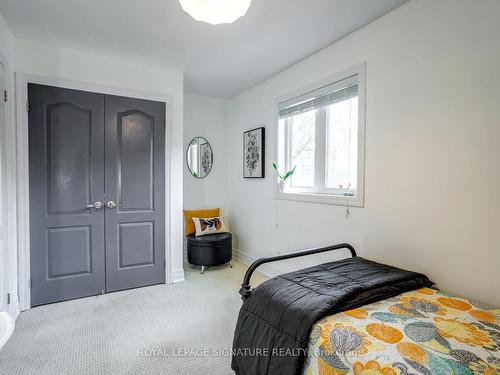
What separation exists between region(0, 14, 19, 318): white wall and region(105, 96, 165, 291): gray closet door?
0.76 meters

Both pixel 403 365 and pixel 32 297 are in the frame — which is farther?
pixel 32 297

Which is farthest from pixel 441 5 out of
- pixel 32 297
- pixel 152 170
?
pixel 32 297

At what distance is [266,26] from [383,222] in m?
1.82

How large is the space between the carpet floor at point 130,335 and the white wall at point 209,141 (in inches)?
62.4

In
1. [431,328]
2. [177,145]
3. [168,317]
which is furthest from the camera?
→ [177,145]

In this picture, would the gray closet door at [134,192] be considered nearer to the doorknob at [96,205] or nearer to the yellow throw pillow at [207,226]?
the doorknob at [96,205]

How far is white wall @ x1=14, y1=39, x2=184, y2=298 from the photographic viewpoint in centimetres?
269

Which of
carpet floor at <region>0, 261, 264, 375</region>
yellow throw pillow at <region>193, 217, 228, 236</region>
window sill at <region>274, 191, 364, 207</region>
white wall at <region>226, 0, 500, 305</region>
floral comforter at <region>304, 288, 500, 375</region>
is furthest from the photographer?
yellow throw pillow at <region>193, 217, 228, 236</region>

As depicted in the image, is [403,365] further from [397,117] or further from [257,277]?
[257,277]

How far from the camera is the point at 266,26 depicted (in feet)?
7.67

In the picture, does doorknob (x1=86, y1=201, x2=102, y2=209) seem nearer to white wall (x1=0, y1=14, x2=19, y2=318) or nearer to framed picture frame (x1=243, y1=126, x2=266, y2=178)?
white wall (x1=0, y1=14, x2=19, y2=318)

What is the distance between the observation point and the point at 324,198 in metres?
2.72

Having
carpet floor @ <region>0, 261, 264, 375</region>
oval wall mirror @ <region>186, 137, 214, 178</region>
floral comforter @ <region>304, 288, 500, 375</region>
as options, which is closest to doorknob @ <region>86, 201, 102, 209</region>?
carpet floor @ <region>0, 261, 264, 375</region>

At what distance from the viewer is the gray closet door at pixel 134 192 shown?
3.04 meters
